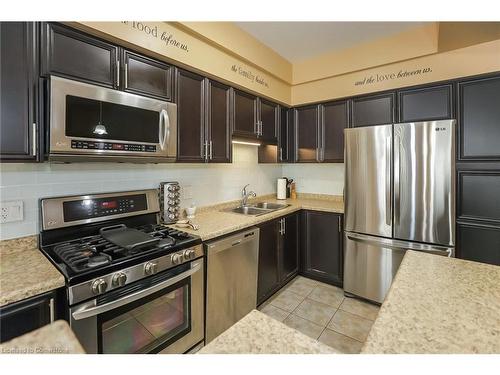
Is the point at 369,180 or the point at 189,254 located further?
the point at 369,180

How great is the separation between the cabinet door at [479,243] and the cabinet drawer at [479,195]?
0.09 metres

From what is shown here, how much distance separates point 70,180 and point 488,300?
86.2 inches

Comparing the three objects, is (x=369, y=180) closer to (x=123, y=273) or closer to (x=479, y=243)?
(x=479, y=243)

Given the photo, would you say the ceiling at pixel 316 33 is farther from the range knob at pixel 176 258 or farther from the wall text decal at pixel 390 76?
the range knob at pixel 176 258

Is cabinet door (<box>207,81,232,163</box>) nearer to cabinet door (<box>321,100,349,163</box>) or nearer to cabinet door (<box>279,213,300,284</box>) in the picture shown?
cabinet door (<box>279,213,300,284</box>)

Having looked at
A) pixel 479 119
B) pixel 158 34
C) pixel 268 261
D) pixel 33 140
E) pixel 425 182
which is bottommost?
pixel 268 261

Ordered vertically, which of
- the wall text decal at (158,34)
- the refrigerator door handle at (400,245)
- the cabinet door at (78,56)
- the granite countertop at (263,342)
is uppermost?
the wall text decal at (158,34)

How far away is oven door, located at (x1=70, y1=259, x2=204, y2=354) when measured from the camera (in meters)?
1.15

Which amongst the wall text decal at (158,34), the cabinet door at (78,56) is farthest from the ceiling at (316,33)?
the cabinet door at (78,56)

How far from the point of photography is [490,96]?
1999mm

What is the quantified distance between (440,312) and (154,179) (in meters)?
Answer: 1.96

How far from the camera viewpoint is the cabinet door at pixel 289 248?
262cm

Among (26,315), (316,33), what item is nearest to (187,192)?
(26,315)

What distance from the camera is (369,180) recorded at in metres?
2.31
